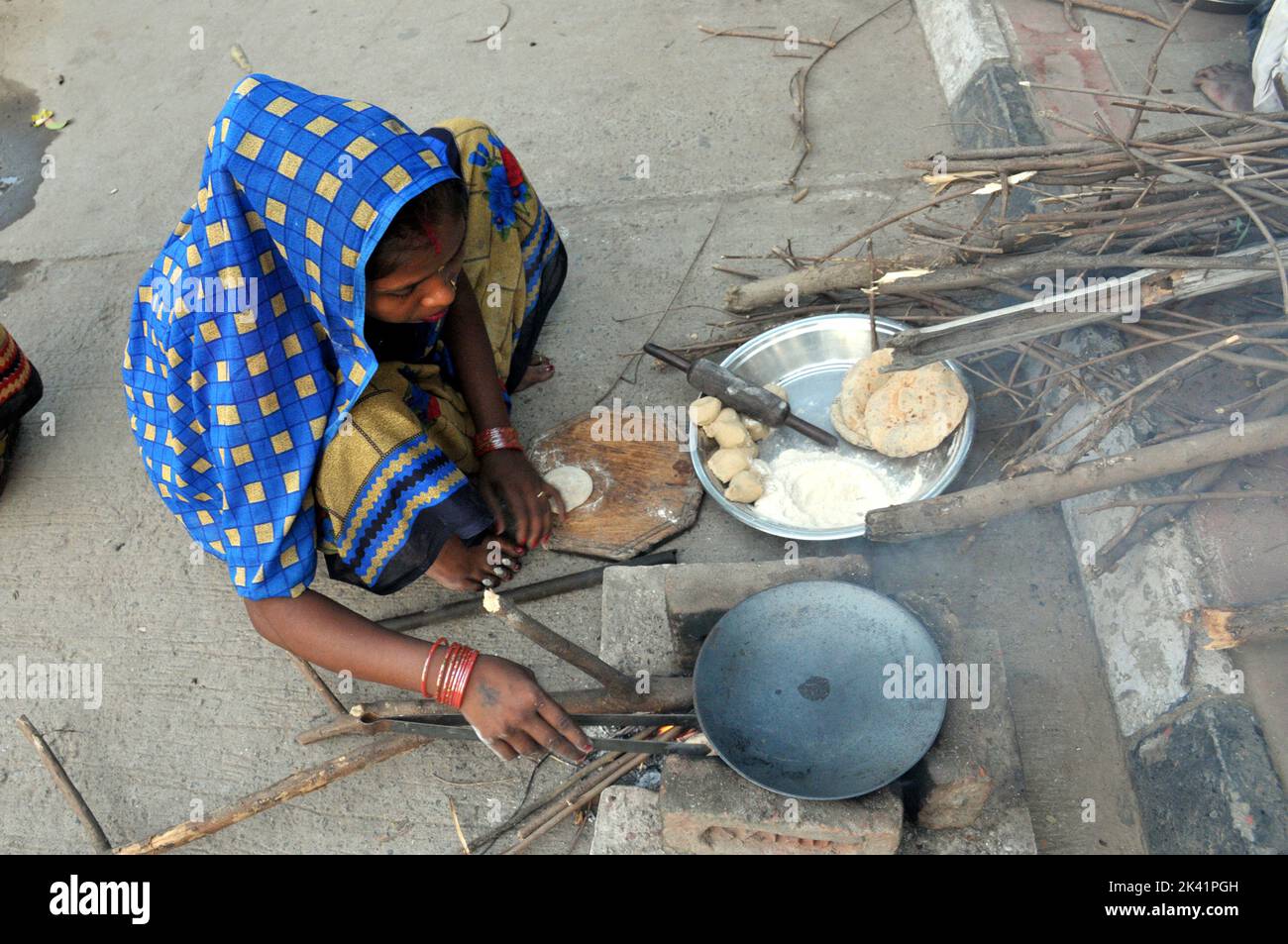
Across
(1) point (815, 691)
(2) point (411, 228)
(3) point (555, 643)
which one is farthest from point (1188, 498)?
(2) point (411, 228)

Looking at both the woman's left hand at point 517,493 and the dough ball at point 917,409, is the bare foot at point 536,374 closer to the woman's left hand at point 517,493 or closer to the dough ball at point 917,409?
the woman's left hand at point 517,493

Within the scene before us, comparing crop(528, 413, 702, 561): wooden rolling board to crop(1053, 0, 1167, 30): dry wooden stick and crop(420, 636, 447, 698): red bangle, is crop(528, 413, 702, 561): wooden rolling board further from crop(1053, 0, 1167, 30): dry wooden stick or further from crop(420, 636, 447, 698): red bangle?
crop(1053, 0, 1167, 30): dry wooden stick

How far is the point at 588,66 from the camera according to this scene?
4410mm

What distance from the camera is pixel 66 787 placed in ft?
8.27

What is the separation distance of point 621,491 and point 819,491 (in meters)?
0.59

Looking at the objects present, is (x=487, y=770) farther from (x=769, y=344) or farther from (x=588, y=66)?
(x=588, y=66)

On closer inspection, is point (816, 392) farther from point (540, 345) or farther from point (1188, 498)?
point (1188, 498)

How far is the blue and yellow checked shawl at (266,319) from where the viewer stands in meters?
1.91

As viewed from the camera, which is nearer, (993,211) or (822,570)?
(822,570)

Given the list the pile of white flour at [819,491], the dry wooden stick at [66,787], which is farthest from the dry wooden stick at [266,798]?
the pile of white flour at [819,491]

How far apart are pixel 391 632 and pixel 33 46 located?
5045 millimetres

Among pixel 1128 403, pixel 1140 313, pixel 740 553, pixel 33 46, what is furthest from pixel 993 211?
pixel 33 46

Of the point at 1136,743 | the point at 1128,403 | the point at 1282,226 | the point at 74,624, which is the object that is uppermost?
the point at 1282,226

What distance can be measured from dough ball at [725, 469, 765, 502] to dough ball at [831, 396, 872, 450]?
30cm
